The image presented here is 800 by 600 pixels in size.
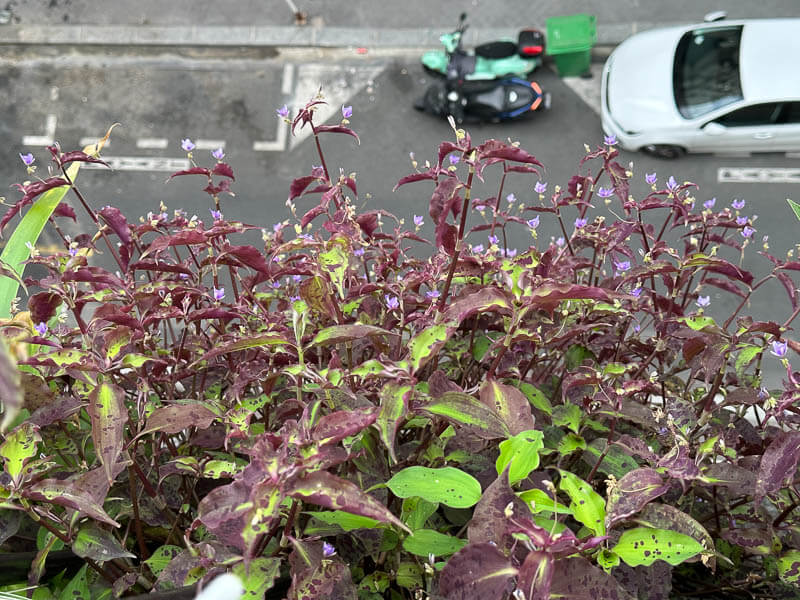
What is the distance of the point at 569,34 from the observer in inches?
394

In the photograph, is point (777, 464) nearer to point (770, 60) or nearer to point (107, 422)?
point (107, 422)

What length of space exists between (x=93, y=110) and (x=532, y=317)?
8.93m

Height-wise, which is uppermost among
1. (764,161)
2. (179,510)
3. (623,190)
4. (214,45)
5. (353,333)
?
(214,45)

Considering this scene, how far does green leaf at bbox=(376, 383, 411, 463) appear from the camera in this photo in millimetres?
2117

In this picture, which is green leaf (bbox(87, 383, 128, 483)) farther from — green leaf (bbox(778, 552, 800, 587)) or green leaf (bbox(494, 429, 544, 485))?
green leaf (bbox(778, 552, 800, 587))

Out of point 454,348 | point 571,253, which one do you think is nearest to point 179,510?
point 454,348

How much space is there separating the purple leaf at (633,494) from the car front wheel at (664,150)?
307 inches

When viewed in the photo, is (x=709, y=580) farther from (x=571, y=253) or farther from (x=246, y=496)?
(x=246, y=496)

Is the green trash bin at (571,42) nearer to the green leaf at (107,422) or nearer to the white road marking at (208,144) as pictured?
the white road marking at (208,144)

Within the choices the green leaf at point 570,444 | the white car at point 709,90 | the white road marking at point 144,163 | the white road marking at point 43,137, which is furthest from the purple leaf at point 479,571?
the white road marking at point 43,137

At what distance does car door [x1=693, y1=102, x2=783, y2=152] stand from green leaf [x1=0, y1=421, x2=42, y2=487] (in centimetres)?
835

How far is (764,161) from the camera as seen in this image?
9.52 meters

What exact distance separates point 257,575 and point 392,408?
1.93ft

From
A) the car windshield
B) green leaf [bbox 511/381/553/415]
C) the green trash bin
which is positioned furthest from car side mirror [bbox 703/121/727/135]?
green leaf [bbox 511/381/553/415]
